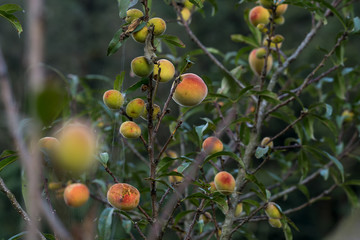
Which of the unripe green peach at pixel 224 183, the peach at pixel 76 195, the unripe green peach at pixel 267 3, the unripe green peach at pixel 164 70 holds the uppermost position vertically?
the unripe green peach at pixel 267 3

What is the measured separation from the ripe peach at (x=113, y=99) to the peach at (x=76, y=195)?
275mm

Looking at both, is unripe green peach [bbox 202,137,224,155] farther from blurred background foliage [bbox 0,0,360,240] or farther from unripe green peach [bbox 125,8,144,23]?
blurred background foliage [bbox 0,0,360,240]

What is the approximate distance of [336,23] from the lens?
4.13 metres

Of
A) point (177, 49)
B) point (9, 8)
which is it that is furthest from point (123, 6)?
point (177, 49)

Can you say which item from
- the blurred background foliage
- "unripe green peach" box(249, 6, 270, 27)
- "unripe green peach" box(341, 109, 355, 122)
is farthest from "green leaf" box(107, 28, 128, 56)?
the blurred background foliage

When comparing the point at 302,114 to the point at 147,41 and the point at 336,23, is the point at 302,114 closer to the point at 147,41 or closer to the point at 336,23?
the point at 147,41

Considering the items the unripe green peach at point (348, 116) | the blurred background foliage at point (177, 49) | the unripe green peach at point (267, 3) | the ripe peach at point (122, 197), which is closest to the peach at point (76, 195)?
the ripe peach at point (122, 197)

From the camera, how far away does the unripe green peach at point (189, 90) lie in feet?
1.74

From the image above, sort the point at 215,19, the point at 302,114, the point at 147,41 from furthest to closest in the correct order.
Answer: the point at 215,19 → the point at 302,114 → the point at 147,41

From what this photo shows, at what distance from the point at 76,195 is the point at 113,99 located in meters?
0.31

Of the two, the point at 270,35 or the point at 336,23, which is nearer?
the point at 270,35

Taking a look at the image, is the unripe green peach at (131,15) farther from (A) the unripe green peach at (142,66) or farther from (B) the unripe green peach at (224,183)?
(B) the unripe green peach at (224,183)

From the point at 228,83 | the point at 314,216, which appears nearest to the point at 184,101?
the point at 228,83

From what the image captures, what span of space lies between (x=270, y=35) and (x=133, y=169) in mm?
561
